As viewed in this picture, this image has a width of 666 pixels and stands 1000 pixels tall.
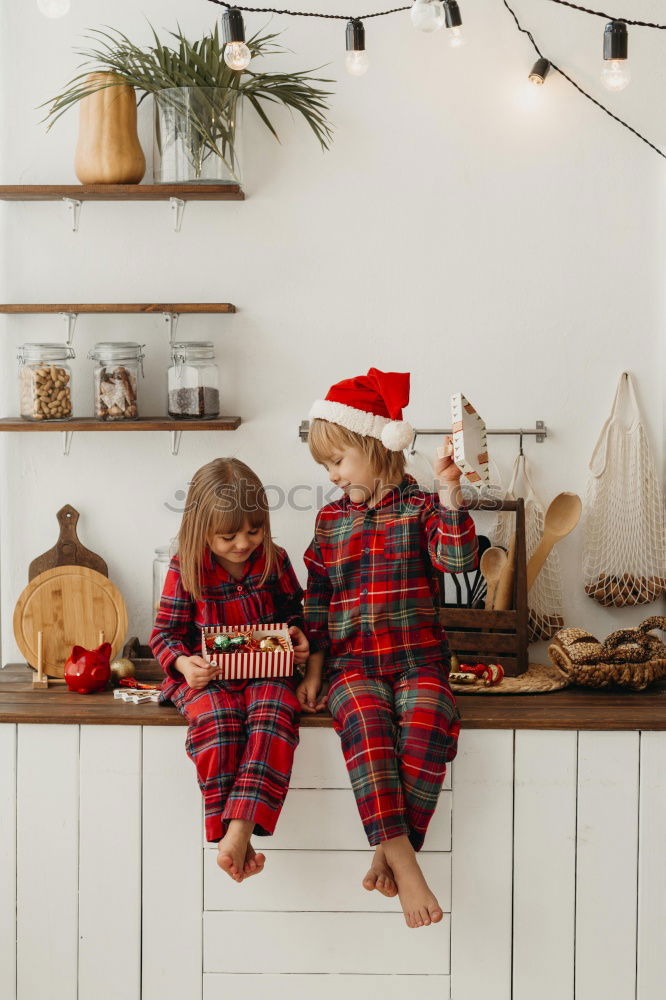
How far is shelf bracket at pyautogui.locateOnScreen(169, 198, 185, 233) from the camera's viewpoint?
2039 millimetres

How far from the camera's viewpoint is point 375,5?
6.68 ft

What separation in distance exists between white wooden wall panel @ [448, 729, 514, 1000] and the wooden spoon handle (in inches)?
12.7

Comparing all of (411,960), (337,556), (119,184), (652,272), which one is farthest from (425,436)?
(411,960)

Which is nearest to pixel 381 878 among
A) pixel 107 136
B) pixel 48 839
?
pixel 48 839

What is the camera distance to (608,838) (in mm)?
1745

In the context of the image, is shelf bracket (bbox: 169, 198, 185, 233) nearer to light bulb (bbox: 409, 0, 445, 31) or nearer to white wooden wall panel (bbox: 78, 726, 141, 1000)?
light bulb (bbox: 409, 0, 445, 31)

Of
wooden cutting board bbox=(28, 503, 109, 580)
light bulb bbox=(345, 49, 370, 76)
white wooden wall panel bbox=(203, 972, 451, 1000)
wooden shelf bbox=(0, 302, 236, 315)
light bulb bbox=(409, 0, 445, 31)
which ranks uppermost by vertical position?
light bulb bbox=(345, 49, 370, 76)

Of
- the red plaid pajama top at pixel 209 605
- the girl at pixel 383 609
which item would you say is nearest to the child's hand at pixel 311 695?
the girl at pixel 383 609

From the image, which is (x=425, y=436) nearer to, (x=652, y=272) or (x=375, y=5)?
(x=652, y=272)

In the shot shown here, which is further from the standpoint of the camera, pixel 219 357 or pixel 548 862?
pixel 219 357

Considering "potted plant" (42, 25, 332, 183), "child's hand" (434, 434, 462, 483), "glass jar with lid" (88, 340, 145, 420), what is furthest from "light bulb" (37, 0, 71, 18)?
"child's hand" (434, 434, 462, 483)

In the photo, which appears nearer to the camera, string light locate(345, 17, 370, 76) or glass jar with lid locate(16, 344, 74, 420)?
string light locate(345, 17, 370, 76)

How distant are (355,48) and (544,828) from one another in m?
1.47

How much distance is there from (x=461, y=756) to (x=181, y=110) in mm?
1335
